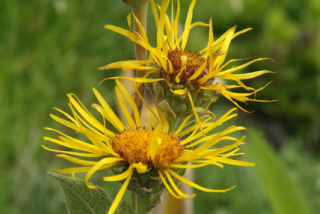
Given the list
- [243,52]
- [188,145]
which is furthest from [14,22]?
[188,145]

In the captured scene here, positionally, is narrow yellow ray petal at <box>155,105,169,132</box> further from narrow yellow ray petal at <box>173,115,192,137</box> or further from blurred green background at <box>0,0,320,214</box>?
blurred green background at <box>0,0,320,214</box>

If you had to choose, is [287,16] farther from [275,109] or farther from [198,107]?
[198,107]

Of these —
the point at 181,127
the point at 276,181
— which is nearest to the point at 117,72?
the point at 276,181

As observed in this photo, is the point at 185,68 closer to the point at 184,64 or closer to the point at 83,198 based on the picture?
the point at 184,64

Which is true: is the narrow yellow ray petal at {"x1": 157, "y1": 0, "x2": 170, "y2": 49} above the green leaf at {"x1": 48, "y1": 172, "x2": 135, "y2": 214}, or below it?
above

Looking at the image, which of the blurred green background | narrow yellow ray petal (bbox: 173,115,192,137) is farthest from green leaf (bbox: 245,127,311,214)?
the blurred green background

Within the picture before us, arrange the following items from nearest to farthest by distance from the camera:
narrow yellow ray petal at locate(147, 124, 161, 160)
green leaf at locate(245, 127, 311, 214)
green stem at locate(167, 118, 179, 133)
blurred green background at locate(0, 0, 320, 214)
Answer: narrow yellow ray petal at locate(147, 124, 161, 160) < green stem at locate(167, 118, 179, 133) < green leaf at locate(245, 127, 311, 214) < blurred green background at locate(0, 0, 320, 214)

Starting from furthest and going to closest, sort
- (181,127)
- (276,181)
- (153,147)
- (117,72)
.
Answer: (117,72), (276,181), (181,127), (153,147)
